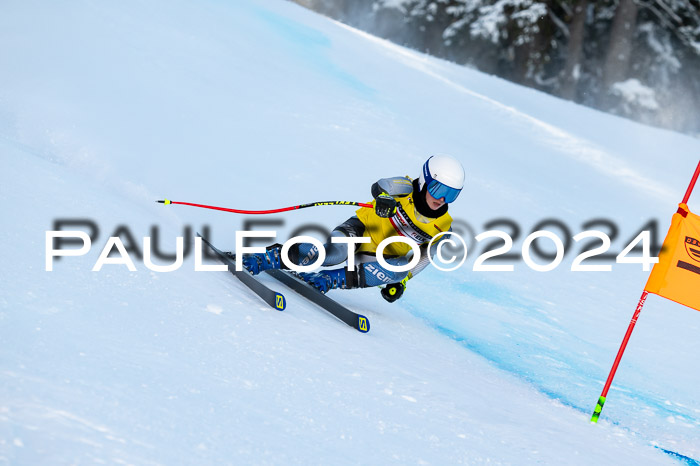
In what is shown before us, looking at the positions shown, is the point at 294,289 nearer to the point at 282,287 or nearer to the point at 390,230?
the point at 282,287

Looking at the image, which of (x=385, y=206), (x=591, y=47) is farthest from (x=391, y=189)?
(x=591, y=47)

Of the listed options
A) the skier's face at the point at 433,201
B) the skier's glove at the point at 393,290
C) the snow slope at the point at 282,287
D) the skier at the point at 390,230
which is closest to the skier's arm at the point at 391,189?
the skier at the point at 390,230

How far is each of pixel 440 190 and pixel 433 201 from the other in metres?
0.11

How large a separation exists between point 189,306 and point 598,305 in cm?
423

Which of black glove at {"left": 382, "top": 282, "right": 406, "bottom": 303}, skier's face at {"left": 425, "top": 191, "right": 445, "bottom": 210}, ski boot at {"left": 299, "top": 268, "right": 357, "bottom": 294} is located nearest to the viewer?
skier's face at {"left": 425, "top": 191, "right": 445, "bottom": 210}

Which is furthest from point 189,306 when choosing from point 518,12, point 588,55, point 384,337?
point 588,55

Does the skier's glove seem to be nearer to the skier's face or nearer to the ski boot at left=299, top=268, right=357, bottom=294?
the ski boot at left=299, top=268, right=357, bottom=294

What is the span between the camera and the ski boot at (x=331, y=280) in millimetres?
4312

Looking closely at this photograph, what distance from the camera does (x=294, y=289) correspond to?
4.32 meters

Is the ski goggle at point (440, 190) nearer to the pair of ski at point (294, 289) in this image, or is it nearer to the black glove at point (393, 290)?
the black glove at point (393, 290)

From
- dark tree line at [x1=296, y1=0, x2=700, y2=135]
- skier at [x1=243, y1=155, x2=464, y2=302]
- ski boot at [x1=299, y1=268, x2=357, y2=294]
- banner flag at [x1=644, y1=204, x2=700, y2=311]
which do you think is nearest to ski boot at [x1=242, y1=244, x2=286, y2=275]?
skier at [x1=243, y1=155, x2=464, y2=302]

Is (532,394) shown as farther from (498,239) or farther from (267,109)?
(267,109)

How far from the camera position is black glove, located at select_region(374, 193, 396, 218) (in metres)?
4.05

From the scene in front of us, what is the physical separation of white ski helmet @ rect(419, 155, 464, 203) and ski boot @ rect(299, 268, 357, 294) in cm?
68
